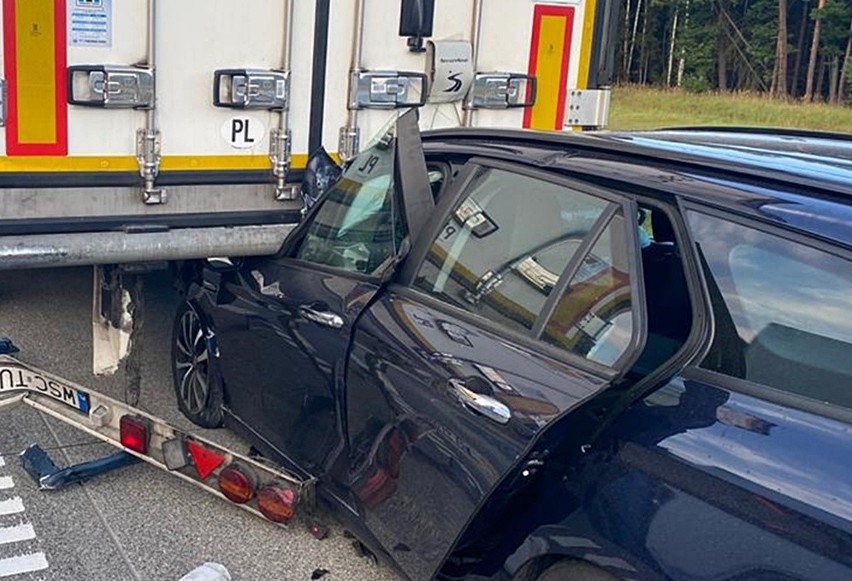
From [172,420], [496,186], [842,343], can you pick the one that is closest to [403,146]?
[496,186]

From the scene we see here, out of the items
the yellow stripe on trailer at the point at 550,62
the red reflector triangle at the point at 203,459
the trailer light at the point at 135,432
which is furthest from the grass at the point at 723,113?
the red reflector triangle at the point at 203,459

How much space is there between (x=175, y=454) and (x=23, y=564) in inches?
26.3

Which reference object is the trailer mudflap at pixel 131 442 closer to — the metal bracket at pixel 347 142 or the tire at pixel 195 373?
the tire at pixel 195 373

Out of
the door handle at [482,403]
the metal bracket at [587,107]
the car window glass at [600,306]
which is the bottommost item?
the door handle at [482,403]

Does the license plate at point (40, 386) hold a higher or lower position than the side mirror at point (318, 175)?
lower

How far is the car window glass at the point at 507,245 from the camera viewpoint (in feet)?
9.12

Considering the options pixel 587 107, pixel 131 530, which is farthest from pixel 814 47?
pixel 131 530

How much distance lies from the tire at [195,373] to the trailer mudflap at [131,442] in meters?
0.39

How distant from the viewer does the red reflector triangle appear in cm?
384

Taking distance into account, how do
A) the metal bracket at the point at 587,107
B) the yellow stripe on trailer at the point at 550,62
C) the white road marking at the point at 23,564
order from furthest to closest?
the metal bracket at the point at 587,107, the yellow stripe on trailer at the point at 550,62, the white road marking at the point at 23,564

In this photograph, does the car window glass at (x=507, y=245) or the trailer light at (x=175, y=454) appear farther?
the trailer light at (x=175, y=454)

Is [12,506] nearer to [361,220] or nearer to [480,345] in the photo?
[361,220]

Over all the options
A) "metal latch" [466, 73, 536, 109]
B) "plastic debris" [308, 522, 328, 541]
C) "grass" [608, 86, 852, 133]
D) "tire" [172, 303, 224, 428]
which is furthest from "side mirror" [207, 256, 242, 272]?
"grass" [608, 86, 852, 133]

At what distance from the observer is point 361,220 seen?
11.9 ft
